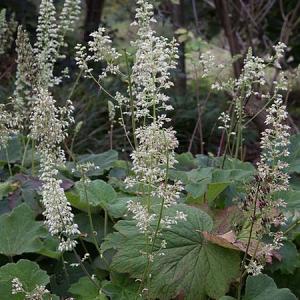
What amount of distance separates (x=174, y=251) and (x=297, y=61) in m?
5.83

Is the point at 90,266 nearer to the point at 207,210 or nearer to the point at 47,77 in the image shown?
the point at 207,210

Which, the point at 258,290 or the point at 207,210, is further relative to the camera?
the point at 207,210

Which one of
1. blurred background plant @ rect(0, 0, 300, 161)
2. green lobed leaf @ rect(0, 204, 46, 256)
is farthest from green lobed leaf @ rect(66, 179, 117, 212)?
blurred background plant @ rect(0, 0, 300, 161)

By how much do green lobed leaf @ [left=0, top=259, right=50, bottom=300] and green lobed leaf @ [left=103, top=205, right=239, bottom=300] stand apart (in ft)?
0.87

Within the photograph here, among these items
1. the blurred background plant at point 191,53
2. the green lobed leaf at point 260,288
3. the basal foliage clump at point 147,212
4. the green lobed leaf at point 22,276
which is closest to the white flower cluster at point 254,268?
the basal foliage clump at point 147,212

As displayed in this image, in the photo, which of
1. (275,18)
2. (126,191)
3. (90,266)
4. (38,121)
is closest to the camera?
(38,121)

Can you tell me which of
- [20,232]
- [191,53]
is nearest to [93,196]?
[20,232]

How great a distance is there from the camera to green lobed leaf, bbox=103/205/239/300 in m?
2.29

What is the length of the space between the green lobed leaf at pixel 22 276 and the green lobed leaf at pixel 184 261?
0.87 feet

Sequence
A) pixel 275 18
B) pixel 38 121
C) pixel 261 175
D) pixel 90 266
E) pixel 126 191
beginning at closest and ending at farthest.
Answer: pixel 261 175, pixel 38 121, pixel 90 266, pixel 126 191, pixel 275 18

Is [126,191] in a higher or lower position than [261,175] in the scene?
lower

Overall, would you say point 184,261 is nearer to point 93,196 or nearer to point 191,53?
point 93,196

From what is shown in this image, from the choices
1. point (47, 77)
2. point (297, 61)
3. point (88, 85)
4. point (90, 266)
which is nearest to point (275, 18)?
point (297, 61)

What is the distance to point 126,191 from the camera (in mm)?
2898
